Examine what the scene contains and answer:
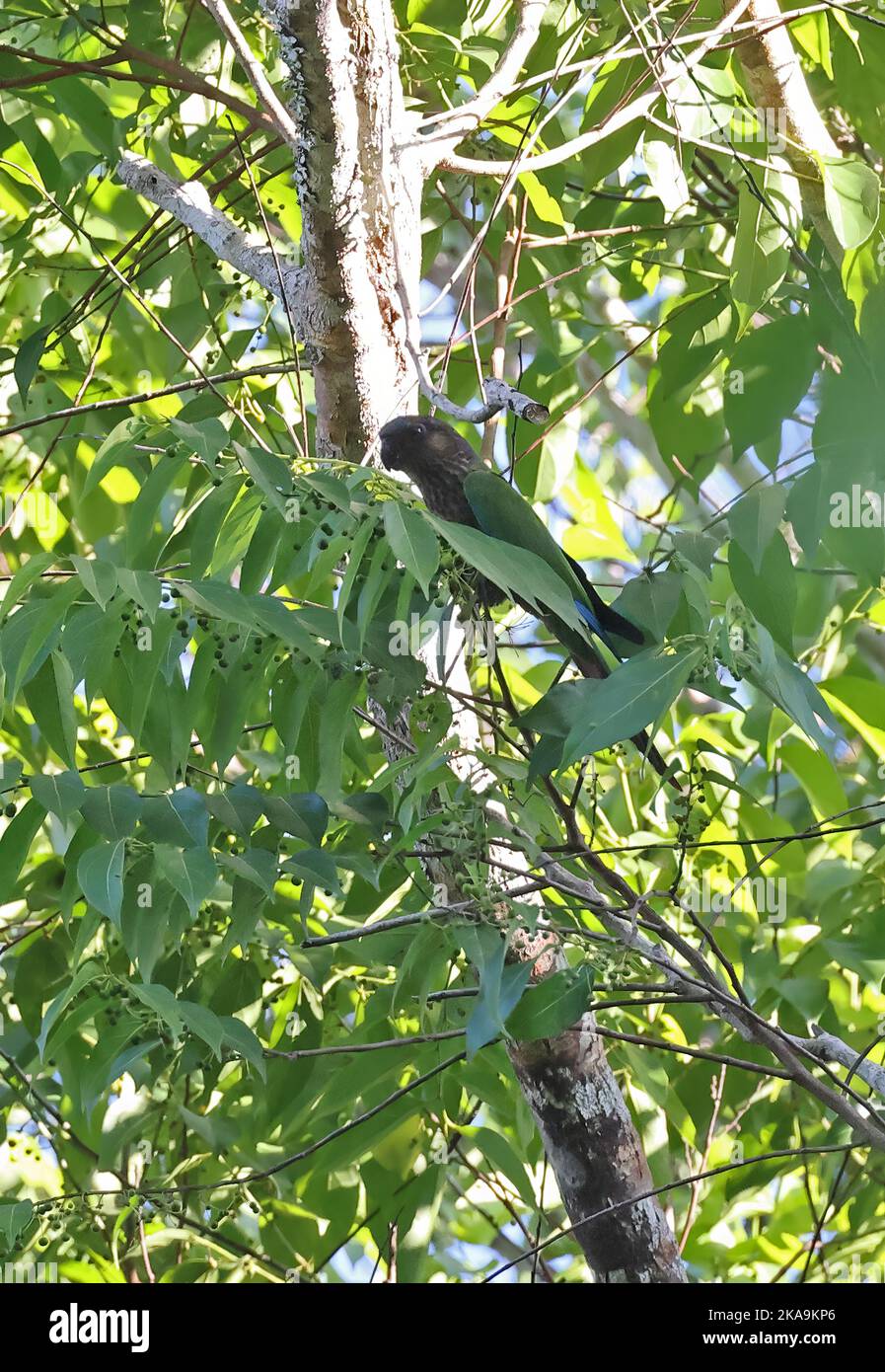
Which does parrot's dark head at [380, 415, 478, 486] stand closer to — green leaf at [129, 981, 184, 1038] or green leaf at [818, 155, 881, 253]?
green leaf at [818, 155, 881, 253]

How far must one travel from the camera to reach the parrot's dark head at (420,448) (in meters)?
1.94

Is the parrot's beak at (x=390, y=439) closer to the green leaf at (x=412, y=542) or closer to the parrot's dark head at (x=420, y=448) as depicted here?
the parrot's dark head at (x=420, y=448)

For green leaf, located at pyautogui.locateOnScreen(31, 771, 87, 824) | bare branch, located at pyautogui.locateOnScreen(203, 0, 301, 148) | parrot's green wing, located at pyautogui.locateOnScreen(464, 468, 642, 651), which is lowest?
green leaf, located at pyautogui.locateOnScreen(31, 771, 87, 824)

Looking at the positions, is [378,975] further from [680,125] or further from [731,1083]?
[680,125]

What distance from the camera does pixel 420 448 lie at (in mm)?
1964

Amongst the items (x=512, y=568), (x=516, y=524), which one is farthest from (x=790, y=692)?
(x=516, y=524)

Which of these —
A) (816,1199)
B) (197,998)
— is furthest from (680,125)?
(816,1199)

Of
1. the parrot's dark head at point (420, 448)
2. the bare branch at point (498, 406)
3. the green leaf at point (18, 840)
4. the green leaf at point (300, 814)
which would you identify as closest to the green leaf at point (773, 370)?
the parrot's dark head at point (420, 448)

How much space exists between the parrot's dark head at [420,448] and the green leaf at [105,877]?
80 cm

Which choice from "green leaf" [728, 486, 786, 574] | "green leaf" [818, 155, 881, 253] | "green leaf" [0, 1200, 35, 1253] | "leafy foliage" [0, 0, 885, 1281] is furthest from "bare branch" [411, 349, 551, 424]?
"green leaf" [0, 1200, 35, 1253]

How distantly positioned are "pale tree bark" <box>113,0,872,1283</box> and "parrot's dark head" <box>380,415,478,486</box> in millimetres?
48

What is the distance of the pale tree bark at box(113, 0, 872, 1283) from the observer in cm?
188

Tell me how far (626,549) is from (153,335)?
123 centimetres

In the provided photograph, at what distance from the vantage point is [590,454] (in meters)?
6.45
